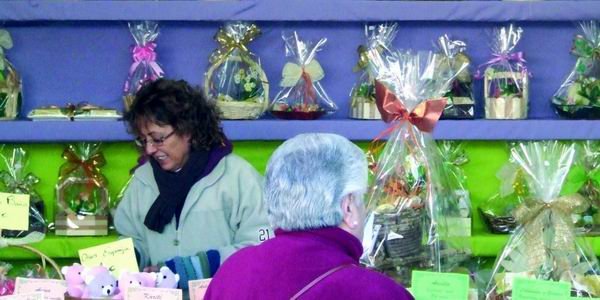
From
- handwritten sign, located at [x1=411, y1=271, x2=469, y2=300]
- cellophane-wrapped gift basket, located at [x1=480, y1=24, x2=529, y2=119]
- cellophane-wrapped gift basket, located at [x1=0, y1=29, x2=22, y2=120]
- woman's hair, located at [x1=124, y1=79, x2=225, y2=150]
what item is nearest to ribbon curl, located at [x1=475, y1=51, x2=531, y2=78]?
cellophane-wrapped gift basket, located at [x1=480, y1=24, x2=529, y2=119]

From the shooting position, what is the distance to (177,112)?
2.98 metres

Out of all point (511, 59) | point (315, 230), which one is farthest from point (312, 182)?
point (511, 59)

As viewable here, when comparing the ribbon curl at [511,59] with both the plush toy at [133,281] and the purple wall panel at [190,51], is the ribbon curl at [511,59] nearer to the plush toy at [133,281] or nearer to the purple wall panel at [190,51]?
the purple wall panel at [190,51]

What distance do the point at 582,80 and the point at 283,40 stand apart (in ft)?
3.31

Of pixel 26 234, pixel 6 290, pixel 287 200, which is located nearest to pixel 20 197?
pixel 6 290

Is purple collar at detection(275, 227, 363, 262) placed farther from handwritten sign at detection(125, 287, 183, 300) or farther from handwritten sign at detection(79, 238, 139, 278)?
handwritten sign at detection(79, 238, 139, 278)

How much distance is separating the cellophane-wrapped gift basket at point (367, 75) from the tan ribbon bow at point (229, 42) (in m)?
0.37

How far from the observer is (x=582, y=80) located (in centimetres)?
337

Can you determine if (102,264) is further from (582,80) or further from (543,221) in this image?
(582,80)

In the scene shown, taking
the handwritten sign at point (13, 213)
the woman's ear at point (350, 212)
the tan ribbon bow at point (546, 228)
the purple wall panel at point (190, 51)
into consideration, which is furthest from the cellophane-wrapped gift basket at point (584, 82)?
the handwritten sign at point (13, 213)

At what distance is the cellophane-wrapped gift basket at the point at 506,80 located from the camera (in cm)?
335

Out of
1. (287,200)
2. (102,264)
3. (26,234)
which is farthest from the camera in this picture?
(26,234)

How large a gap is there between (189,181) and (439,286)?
947mm

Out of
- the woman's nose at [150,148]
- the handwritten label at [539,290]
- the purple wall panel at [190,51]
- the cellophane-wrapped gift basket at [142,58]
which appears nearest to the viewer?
the handwritten label at [539,290]
